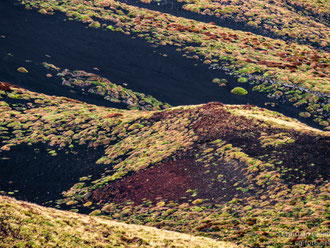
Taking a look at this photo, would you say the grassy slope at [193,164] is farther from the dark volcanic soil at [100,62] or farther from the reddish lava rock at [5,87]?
the dark volcanic soil at [100,62]

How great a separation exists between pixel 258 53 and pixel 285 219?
48.9 metres

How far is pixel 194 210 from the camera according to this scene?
24.1m

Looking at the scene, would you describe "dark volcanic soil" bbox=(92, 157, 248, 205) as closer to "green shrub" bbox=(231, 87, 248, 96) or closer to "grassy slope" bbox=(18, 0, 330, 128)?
"green shrub" bbox=(231, 87, 248, 96)

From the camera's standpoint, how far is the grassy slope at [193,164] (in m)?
22.4

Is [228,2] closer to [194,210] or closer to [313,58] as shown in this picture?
[313,58]

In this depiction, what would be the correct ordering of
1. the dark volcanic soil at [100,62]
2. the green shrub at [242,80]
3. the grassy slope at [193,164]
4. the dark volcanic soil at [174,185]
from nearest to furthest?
the grassy slope at [193,164] → the dark volcanic soil at [174,185] → the dark volcanic soil at [100,62] → the green shrub at [242,80]

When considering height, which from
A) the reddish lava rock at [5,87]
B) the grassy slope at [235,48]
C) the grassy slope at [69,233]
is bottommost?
the reddish lava rock at [5,87]

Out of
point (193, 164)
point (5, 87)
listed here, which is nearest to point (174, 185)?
point (193, 164)

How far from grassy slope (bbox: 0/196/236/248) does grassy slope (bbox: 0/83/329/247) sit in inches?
96.8

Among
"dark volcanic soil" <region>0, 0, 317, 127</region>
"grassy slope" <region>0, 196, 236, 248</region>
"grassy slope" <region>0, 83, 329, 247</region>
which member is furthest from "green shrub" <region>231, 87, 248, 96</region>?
"grassy slope" <region>0, 196, 236, 248</region>

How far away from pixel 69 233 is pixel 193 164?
48.0 ft

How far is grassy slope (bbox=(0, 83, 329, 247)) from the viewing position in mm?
22359

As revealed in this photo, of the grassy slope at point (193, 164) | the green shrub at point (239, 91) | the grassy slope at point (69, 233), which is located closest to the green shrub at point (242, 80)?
the green shrub at point (239, 91)

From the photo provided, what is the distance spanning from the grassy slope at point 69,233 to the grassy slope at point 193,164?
8.07 feet
